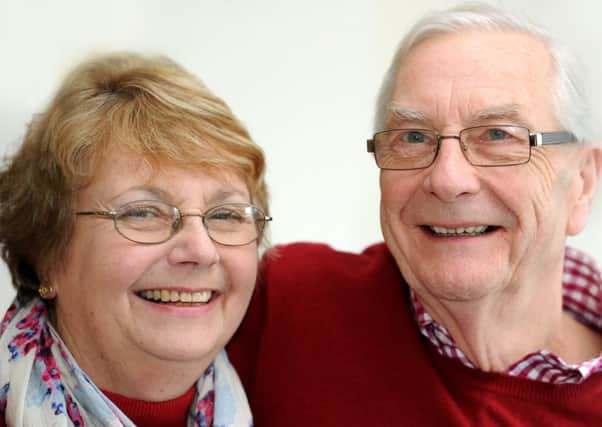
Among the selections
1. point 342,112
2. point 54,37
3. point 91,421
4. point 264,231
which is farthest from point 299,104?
point 91,421

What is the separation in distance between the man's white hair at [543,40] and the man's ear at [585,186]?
5cm

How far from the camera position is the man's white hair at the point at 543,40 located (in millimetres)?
1813

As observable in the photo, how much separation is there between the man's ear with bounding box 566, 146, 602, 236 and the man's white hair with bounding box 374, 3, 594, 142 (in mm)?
50

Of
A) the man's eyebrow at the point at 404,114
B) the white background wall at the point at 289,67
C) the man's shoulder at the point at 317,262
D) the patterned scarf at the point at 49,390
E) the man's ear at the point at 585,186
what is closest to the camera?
the patterned scarf at the point at 49,390

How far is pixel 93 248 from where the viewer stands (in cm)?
172

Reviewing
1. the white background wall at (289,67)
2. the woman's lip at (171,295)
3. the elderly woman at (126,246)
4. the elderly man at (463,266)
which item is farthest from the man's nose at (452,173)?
the white background wall at (289,67)

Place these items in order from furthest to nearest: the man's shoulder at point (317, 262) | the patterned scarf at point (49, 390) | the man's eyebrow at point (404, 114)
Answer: the man's shoulder at point (317, 262), the man's eyebrow at point (404, 114), the patterned scarf at point (49, 390)

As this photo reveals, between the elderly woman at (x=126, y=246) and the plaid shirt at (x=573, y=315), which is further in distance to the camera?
the plaid shirt at (x=573, y=315)

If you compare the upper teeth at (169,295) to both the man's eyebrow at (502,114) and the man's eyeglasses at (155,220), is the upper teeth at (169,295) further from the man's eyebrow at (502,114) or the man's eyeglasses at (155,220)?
the man's eyebrow at (502,114)

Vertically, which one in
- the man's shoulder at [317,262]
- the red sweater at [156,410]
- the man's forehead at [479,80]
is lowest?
the red sweater at [156,410]

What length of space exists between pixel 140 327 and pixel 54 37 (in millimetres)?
1320

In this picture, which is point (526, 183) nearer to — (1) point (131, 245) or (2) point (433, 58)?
(2) point (433, 58)

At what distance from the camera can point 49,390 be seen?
5.60 feet

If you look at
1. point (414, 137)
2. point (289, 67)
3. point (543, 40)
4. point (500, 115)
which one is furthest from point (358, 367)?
point (289, 67)
